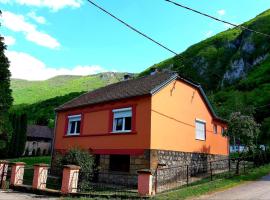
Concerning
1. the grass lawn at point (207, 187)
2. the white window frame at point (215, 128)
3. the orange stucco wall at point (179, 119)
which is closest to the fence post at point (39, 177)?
the orange stucco wall at point (179, 119)

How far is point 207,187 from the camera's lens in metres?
16.0

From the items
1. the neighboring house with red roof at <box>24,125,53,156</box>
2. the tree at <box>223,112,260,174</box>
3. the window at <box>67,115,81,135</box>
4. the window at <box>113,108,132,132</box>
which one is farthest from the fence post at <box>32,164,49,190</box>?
the neighboring house with red roof at <box>24,125,53,156</box>

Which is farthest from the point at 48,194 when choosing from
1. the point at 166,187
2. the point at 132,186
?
the point at 166,187

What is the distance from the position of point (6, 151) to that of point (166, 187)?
115ft

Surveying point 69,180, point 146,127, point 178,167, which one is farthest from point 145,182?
point 178,167

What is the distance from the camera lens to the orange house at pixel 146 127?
1925cm

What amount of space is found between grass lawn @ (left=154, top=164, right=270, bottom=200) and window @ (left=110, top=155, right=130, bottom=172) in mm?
4983

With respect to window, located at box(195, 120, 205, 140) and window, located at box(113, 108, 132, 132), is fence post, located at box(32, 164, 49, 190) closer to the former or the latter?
window, located at box(113, 108, 132, 132)

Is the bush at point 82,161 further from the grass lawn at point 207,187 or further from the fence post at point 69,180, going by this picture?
the grass lawn at point 207,187

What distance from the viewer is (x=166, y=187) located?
56.4 feet

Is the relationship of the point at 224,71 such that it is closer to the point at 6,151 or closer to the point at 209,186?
the point at 6,151

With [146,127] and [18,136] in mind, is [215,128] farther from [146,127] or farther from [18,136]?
[18,136]

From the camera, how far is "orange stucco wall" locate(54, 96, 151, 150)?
19297 millimetres

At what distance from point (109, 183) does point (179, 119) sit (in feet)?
21.3
